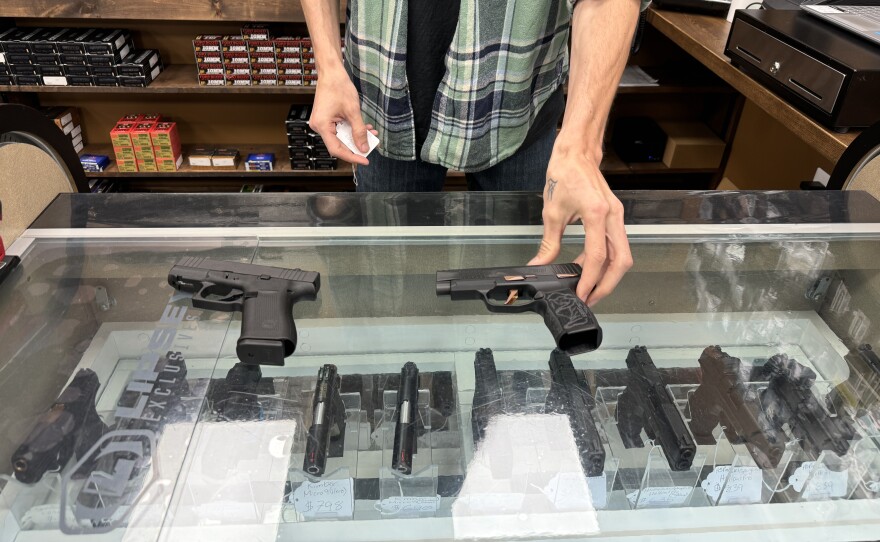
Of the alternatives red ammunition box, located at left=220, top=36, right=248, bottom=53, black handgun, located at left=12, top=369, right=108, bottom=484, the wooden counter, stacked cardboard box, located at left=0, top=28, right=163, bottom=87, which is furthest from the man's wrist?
stacked cardboard box, located at left=0, top=28, right=163, bottom=87

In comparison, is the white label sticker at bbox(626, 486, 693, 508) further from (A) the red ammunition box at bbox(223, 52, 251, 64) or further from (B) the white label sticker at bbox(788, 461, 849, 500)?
(A) the red ammunition box at bbox(223, 52, 251, 64)

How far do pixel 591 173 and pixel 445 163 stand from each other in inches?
15.8

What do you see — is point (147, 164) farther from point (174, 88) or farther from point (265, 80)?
point (265, 80)

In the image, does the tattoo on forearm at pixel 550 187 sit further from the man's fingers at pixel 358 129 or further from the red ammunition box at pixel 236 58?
the red ammunition box at pixel 236 58

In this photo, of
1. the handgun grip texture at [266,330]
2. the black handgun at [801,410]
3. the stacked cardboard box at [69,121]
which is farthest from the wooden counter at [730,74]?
the stacked cardboard box at [69,121]

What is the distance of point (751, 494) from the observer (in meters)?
0.71

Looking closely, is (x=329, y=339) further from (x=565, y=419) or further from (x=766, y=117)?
(x=766, y=117)

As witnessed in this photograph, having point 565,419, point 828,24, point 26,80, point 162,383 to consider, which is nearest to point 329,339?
point 162,383

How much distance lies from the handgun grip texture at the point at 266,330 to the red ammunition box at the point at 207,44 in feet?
6.53

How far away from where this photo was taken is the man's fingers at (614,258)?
88cm

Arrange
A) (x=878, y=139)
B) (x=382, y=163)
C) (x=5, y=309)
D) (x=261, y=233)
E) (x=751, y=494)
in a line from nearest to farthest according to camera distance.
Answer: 1. (x=751, y=494)
2. (x=5, y=309)
3. (x=261, y=233)
4. (x=878, y=139)
5. (x=382, y=163)

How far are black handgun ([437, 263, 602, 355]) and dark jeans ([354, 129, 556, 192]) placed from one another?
1.32ft

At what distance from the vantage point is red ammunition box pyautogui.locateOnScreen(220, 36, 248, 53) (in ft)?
8.22

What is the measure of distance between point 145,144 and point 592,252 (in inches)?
95.6
